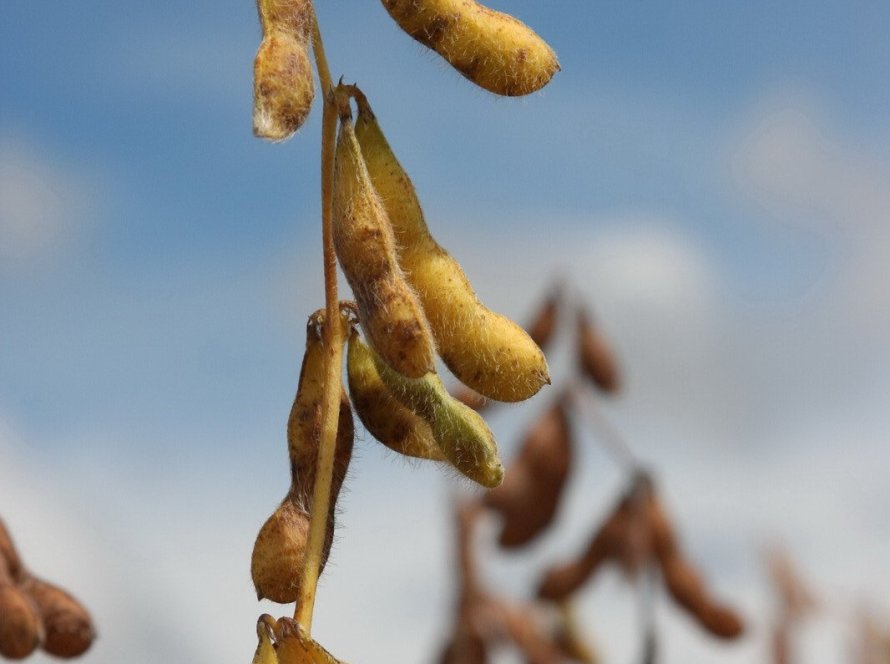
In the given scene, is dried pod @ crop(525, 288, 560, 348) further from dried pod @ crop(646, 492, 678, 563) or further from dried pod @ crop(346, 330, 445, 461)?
dried pod @ crop(346, 330, 445, 461)

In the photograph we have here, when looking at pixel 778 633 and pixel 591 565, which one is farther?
pixel 778 633

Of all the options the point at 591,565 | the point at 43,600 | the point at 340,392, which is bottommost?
the point at 591,565

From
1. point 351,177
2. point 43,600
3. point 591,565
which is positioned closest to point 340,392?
point 351,177

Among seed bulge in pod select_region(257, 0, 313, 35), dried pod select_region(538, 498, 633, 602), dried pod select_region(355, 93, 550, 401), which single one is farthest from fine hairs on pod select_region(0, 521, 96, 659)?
dried pod select_region(538, 498, 633, 602)

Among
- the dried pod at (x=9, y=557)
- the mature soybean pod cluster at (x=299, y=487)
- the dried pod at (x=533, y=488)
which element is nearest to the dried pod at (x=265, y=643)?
the mature soybean pod cluster at (x=299, y=487)

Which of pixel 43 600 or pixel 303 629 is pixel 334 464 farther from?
pixel 43 600

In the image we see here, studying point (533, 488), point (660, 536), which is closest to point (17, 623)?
point (533, 488)

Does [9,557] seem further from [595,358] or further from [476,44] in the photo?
[595,358]
